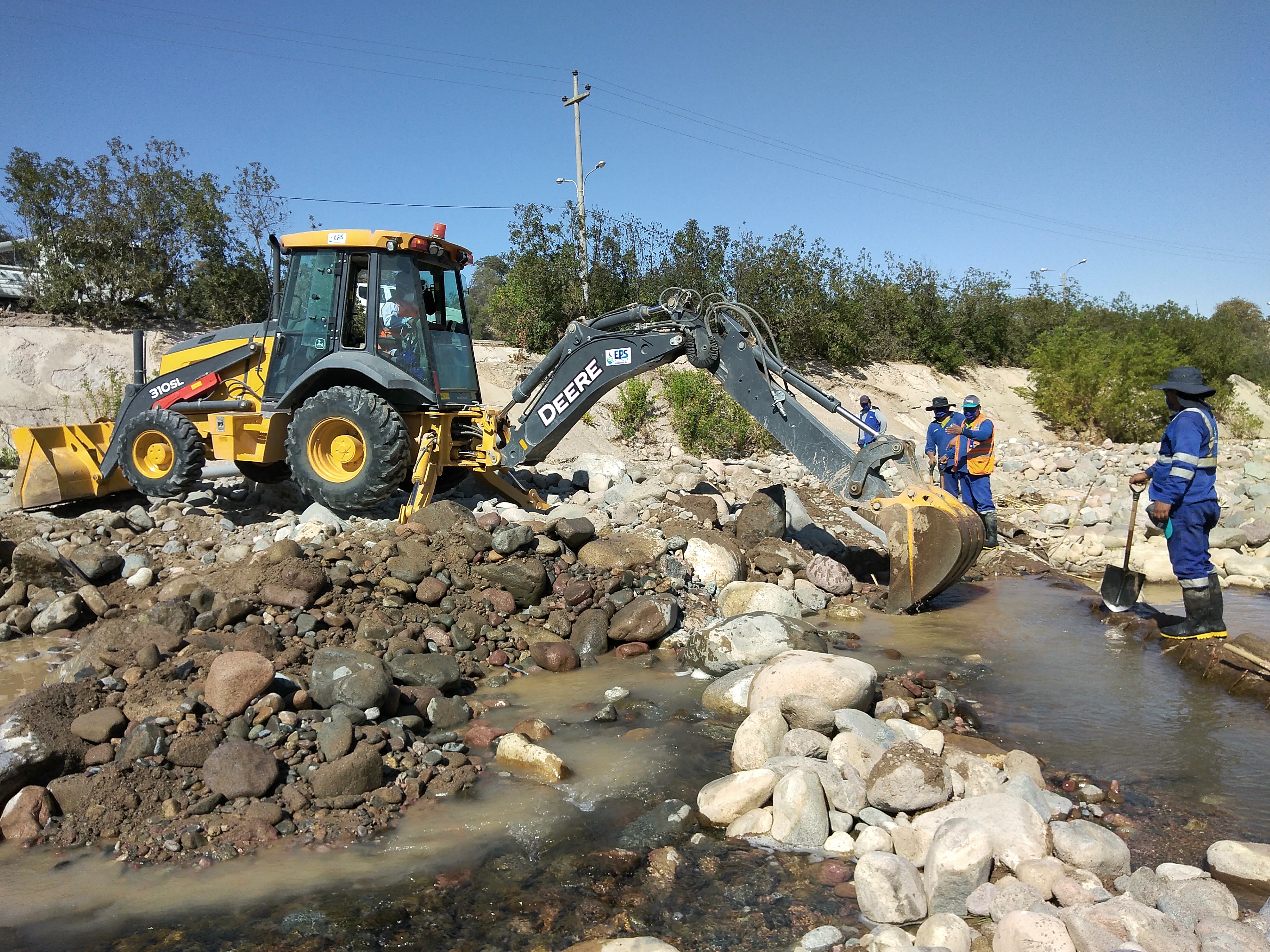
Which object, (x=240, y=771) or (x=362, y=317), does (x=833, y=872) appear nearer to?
(x=240, y=771)

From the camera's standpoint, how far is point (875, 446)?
6770mm

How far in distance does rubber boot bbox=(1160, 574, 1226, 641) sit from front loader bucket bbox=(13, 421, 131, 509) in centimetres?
955

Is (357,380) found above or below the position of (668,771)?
above

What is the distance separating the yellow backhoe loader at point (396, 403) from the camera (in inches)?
277

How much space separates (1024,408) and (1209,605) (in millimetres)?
17902

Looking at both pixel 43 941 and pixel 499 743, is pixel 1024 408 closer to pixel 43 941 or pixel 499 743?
pixel 499 743

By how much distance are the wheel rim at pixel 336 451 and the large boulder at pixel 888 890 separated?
18.0 ft

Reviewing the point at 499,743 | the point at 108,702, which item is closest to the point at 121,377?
the point at 108,702

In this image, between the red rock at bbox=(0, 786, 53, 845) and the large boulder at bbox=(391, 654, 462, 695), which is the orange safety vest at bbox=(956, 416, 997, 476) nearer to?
the large boulder at bbox=(391, 654, 462, 695)

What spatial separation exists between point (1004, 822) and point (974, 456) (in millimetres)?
5737

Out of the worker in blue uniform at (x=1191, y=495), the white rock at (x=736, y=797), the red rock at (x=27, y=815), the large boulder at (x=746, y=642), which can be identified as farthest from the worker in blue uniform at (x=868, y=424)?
the red rock at (x=27, y=815)

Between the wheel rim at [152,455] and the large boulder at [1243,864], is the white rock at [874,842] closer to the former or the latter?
the large boulder at [1243,864]

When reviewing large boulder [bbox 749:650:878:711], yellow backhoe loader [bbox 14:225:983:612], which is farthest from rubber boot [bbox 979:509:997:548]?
large boulder [bbox 749:650:878:711]

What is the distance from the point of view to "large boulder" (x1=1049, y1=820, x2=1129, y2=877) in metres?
3.45
